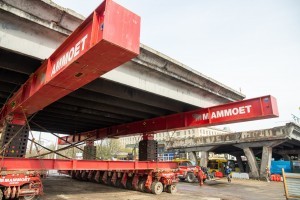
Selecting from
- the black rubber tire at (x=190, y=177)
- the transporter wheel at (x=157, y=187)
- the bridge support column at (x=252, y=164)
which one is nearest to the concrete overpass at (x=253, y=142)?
the bridge support column at (x=252, y=164)

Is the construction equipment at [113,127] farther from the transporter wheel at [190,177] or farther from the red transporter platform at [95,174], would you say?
the transporter wheel at [190,177]

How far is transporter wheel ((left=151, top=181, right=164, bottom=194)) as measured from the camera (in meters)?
13.1

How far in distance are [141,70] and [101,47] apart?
5.27 meters

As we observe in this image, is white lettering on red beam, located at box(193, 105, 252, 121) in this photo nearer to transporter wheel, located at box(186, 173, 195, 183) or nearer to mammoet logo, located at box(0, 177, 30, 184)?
mammoet logo, located at box(0, 177, 30, 184)

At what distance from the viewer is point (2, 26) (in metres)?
6.22

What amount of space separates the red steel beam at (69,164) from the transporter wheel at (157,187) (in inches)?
34.7

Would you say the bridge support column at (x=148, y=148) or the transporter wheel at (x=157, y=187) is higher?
the bridge support column at (x=148, y=148)

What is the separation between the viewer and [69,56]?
17.1 feet

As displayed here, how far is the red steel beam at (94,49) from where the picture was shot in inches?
164

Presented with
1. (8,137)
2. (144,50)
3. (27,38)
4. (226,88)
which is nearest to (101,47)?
(27,38)

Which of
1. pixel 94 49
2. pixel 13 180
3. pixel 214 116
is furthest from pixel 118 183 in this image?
pixel 94 49

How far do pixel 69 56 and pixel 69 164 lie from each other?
627 cm

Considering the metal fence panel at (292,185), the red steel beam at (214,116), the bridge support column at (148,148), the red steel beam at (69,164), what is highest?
the red steel beam at (214,116)

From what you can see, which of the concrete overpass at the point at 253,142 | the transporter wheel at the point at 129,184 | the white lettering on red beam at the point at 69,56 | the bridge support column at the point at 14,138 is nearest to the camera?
the white lettering on red beam at the point at 69,56
